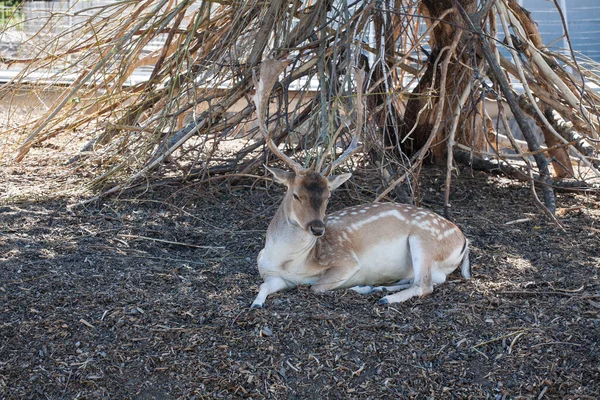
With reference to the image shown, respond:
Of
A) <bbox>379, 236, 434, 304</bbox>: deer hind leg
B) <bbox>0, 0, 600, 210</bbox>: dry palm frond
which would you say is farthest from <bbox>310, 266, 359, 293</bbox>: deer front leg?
<bbox>0, 0, 600, 210</bbox>: dry palm frond

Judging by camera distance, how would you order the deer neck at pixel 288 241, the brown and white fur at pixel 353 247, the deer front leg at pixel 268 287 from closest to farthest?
the deer front leg at pixel 268 287
the brown and white fur at pixel 353 247
the deer neck at pixel 288 241

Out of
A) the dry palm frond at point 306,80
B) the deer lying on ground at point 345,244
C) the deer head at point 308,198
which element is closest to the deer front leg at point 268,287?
the deer lying on ground at point 345,244

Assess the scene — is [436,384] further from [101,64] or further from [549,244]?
[101,64]

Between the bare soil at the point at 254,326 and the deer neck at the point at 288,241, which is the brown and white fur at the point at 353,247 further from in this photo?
the bare soil at the point at 254,326

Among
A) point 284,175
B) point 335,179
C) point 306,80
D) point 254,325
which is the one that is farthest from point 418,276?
point 306,80

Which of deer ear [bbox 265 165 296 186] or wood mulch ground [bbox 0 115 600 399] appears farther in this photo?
deer ear [bbox 265 165 296 186]

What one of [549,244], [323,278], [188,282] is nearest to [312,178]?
[323,278]

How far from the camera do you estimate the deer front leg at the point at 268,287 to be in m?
4.54

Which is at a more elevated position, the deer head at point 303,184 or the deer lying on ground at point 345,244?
the deer head at point 303,184

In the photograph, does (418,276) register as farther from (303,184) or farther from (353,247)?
(303,184)

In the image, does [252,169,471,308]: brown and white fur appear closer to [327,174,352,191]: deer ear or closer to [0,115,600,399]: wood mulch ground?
[327,174,352,191]: deer ear

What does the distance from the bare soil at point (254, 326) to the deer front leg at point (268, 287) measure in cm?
6

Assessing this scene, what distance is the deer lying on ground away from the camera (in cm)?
477

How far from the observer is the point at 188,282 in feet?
16.2
